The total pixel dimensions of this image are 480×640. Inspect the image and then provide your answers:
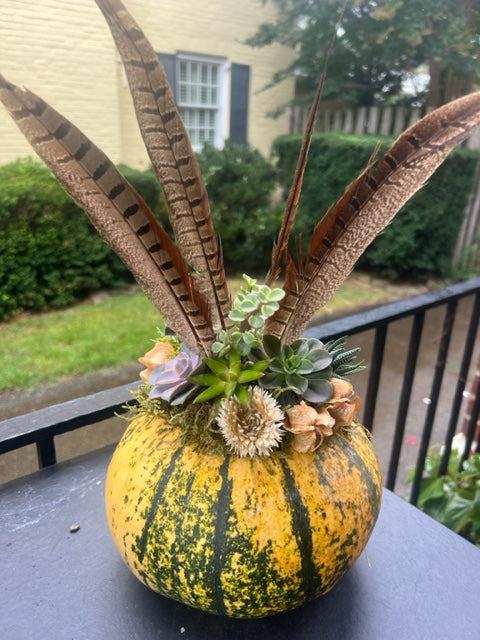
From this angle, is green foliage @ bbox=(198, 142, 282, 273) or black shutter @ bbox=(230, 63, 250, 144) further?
black shutter @ bbox=(230, 63, 250, 144)


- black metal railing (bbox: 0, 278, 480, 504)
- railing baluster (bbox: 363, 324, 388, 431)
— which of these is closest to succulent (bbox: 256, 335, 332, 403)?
black metal railing (bbox: 0, 278, 480, 504)

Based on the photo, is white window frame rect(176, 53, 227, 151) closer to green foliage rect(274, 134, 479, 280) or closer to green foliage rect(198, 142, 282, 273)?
green foliage rect(198, 142, 282, 273)

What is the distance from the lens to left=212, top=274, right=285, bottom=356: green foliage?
0.67 meters

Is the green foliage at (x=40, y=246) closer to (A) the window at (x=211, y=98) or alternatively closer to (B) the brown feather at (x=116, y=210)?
(A) the window at (x=211, y=98)

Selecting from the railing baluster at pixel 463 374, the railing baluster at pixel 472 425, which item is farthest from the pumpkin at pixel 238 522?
the railing baluster at pixel 472 425

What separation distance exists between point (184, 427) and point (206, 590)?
23cm

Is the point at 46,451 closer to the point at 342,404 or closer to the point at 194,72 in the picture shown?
the point at 342,404

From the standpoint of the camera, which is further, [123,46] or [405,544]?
[405,544]

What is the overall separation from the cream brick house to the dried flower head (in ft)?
14.1

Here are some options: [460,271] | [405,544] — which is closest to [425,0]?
[460,271]

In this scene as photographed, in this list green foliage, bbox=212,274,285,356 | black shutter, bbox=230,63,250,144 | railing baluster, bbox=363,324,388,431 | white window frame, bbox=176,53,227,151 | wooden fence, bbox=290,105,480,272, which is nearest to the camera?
green foliage, bbox=212,274,285,356

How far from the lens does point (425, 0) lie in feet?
20.5

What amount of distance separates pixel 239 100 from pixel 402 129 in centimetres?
282

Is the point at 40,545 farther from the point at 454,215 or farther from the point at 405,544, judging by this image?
the point at 454,215
